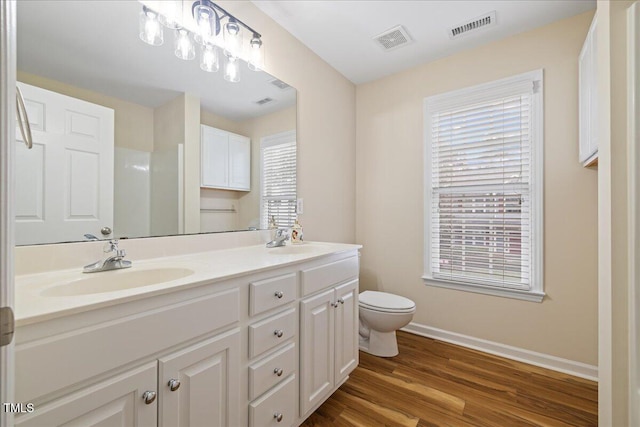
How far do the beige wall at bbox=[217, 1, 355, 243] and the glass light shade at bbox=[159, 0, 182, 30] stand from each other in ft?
1.20

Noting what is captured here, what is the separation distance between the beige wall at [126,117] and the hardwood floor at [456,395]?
5.48ft

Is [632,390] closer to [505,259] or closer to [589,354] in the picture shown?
[589,354]

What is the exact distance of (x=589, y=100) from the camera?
159cm

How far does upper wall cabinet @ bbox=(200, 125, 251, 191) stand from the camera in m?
1.59

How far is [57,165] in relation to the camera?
1.06m

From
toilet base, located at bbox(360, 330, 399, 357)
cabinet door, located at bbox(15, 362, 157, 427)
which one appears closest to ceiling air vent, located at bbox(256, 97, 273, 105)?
cabinet door, located at bbox(15, 362, 157, 427)

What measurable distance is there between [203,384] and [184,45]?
1.61m

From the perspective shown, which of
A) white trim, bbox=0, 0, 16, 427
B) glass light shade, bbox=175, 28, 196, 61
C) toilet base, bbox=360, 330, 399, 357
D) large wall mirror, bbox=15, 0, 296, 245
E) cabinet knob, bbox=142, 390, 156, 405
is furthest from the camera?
toilet base, bbox=360, 330, 399, 357

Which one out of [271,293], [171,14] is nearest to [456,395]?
[271,293]

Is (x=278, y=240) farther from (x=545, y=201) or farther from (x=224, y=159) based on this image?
(x=545, y=201)

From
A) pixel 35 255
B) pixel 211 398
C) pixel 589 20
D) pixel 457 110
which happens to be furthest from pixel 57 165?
pixel 589 20

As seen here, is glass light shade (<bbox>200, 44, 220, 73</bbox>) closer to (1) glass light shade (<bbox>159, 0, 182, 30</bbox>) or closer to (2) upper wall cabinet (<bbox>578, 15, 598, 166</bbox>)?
(1) glass light shade (<bbox>159, 0, 182, 30</bbox>)

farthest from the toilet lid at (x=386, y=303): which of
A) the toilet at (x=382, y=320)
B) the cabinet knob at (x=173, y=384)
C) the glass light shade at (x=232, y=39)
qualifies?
the glass light shade at (x=232, y=39)

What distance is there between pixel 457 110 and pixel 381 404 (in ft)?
7.52
